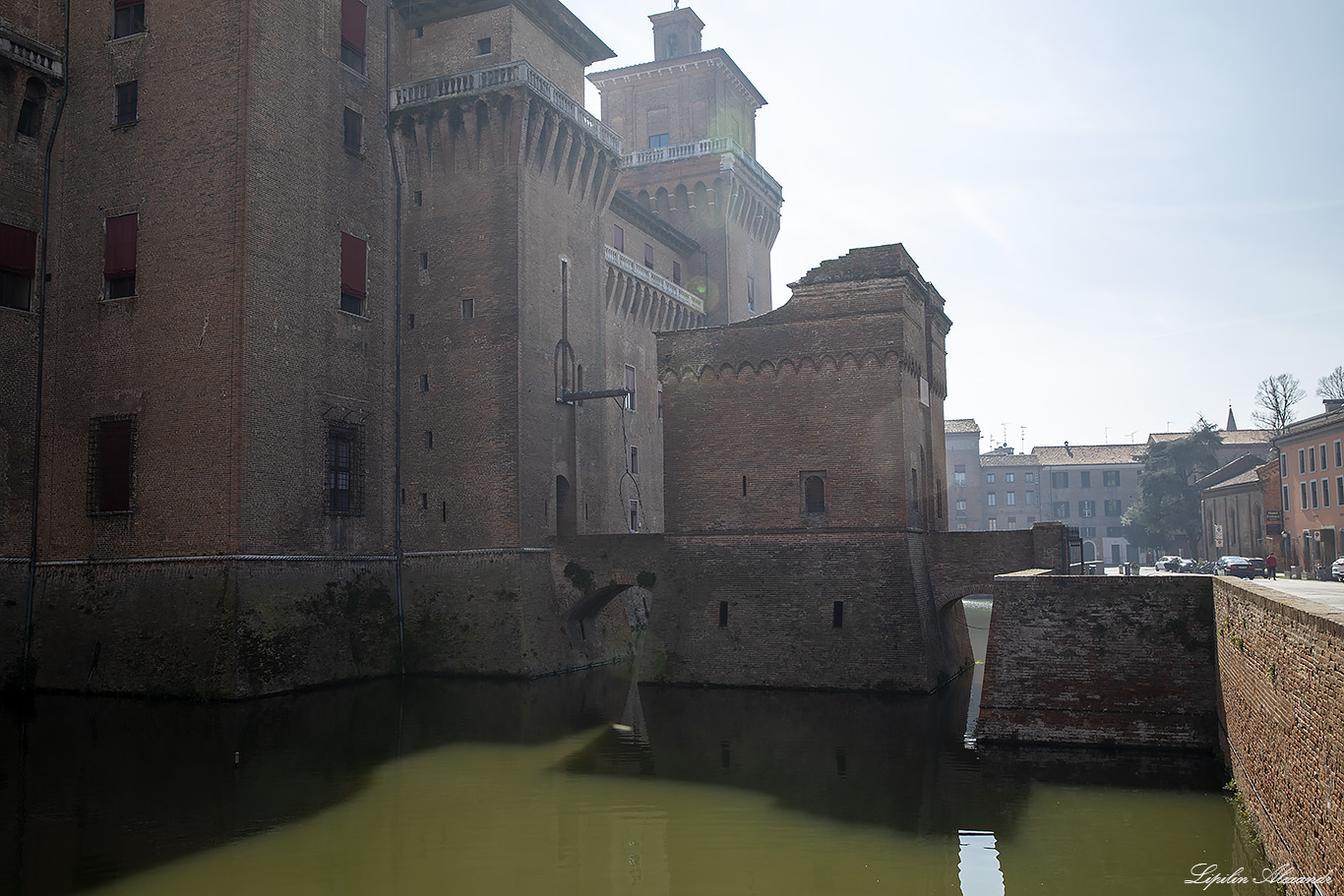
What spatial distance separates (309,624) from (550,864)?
1497cm

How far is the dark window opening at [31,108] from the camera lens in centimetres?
2536

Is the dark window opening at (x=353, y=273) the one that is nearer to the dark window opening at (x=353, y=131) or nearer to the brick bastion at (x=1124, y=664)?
the dark window opening at (x=353, y=131)

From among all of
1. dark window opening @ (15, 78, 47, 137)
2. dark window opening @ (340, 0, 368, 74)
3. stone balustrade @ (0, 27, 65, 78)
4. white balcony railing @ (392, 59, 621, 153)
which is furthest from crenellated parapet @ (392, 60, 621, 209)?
dark window opening @ (15, 78, 47, 137)

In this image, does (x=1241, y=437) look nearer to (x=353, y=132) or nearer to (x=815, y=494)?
(x=815, y=494)

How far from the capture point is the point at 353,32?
93.0ft

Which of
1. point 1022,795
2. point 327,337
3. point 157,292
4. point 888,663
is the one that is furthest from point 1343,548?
point 157,292

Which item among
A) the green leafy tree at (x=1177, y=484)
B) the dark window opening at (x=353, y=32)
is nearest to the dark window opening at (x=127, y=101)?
the dark window opening at (x=353, y=32)

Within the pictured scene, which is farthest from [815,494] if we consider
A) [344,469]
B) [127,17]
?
[127,17]

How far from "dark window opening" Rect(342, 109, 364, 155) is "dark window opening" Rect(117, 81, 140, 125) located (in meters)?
4.89

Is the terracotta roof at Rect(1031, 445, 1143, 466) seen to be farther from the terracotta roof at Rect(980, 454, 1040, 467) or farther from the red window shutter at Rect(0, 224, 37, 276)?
the red window shutter at Rect(0, 224, 37, 276)

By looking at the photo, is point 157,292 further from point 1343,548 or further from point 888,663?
point 1343,548

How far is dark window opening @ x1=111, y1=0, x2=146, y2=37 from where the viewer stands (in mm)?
25938

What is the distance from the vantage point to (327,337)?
87.9 ft

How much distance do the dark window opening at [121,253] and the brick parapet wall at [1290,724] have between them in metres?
23.8
